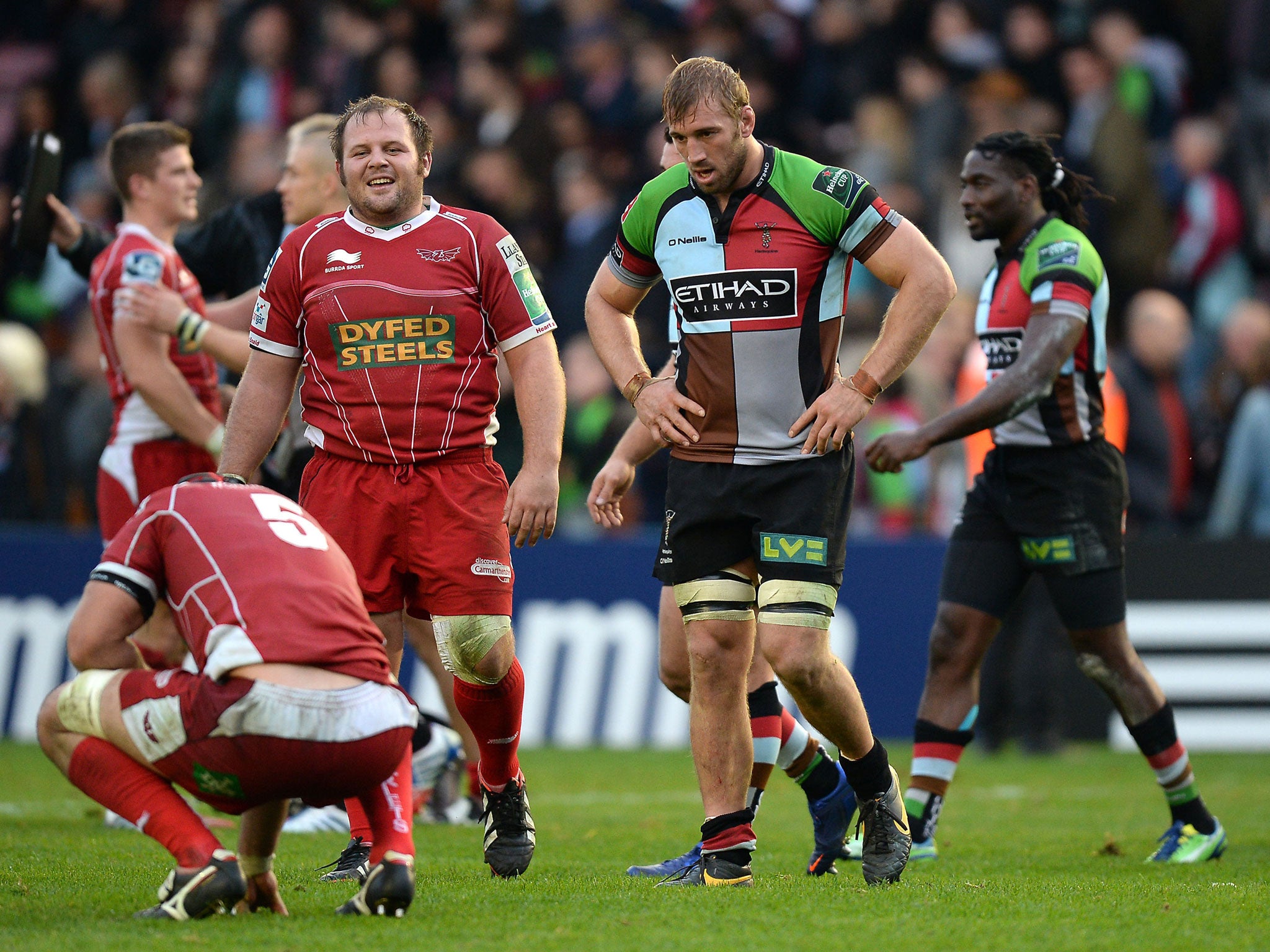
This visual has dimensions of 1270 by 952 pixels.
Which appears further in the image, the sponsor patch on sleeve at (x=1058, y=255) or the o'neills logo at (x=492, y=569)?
the sponsor patch on sleeve at (x=1058, y=255)

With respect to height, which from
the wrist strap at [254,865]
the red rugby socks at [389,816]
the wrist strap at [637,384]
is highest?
the wrist strap at [637,384]

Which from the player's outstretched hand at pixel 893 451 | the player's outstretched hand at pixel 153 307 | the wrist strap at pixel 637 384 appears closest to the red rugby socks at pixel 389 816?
the wrist strap at pixel 637 384

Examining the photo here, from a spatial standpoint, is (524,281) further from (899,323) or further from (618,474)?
(899,323)

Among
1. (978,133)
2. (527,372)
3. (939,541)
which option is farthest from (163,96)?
(527,372)

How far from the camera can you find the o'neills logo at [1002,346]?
6.61 metres

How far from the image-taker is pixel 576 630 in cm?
1121

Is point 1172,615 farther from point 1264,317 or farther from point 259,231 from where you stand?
point 259,231

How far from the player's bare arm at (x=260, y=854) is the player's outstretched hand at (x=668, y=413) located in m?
1.71

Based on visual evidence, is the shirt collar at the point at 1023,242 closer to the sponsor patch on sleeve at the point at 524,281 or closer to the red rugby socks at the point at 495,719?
the sponsor patch on sleeve at the point at 524,281

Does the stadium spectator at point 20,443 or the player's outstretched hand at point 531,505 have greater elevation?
the player's outstretched hand at point 531,505

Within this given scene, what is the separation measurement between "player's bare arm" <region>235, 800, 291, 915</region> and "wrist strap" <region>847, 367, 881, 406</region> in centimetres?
212

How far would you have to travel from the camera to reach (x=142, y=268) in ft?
24.3

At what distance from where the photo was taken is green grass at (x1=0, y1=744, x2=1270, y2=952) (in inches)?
170

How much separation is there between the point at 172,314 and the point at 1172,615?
669cm
